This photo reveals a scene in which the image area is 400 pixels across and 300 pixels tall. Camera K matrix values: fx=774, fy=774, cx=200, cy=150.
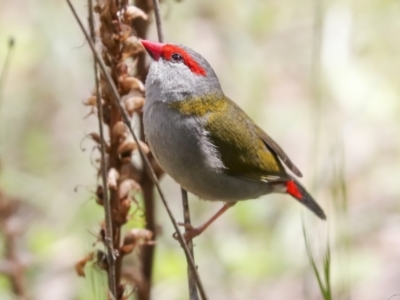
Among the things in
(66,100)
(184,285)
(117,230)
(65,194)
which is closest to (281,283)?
(184,285)

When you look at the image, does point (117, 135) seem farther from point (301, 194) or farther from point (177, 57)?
point (301, 194)

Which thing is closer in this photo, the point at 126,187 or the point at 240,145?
the point at 126,187

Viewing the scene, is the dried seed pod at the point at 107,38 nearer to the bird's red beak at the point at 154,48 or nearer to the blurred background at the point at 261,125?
the bird's red beak at the point at 154,48

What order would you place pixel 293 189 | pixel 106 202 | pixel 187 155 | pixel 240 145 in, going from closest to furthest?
pixel 106 202 < pixel 187 155 < pixel 240 145 < pixel 293 189

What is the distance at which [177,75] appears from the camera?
3457 millimetres

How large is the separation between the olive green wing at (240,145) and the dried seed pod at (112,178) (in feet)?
2.98

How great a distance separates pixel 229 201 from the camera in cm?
382

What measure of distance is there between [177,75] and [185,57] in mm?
88

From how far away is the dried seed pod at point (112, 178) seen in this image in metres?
2.68

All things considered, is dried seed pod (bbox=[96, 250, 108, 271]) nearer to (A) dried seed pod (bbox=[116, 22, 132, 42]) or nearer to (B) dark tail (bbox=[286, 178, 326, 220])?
(A) dried seed pod (bbox=[116, 22, 132, 42])

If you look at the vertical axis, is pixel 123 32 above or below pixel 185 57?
above

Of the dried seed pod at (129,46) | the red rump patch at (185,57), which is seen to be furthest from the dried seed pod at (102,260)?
the red rump patch at (185,57)

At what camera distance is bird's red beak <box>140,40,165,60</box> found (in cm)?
310

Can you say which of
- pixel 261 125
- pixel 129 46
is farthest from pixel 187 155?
pixel 261 125
